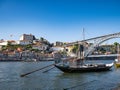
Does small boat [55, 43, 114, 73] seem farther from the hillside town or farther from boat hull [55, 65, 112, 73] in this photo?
the hillside town

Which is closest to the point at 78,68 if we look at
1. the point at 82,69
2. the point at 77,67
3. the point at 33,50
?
the point at 77,67

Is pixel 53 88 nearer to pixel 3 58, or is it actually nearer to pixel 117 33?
pixel 117 33

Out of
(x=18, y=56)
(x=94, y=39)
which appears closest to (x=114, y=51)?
(x=18, y=56)

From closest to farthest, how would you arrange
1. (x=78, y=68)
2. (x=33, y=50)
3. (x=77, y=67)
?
(x=78, y=68)
(x=77, y=67)
(x=33, y=50)

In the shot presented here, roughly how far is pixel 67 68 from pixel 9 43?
414 feet

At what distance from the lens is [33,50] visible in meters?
156

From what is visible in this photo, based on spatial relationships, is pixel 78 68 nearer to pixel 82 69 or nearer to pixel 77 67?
pixel 77 67

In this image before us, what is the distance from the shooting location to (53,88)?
26.2 meters

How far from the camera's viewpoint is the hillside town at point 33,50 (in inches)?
5300

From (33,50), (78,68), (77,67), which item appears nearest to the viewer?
(78,68)

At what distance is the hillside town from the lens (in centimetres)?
13462

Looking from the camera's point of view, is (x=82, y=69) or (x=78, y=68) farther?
(x=82, y=69)

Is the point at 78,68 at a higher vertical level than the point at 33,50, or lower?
lower

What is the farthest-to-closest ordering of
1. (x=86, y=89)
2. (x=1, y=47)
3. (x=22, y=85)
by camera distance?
(x=1, y=47) < (x=22, y=85) < (x=86, y=89)
